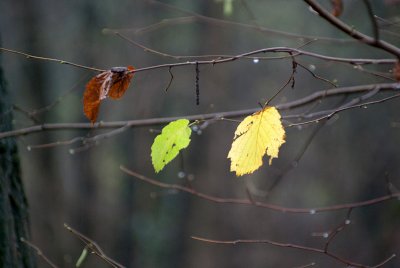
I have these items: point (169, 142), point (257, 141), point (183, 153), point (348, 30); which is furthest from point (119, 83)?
point (183, 153)

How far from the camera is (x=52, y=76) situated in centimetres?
747

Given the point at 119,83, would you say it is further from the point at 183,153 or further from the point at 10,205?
the point at 183,153

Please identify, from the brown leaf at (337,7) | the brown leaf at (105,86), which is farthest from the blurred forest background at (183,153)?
the brown leaf at (105,86)

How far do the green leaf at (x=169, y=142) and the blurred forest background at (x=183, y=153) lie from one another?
5.01m

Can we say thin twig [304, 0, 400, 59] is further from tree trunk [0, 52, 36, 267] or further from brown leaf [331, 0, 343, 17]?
tree trunk [0, 52, 36, 267]

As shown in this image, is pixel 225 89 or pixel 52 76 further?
pixel 225 89

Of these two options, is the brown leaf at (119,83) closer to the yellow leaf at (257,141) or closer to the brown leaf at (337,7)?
the yellow leaf at (257,141)

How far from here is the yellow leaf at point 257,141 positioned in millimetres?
1560

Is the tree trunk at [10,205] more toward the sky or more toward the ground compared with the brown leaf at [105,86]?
more toward the ground

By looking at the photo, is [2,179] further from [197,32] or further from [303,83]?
[303,83]

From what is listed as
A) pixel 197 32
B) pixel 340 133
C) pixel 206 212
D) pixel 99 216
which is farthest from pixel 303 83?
pixel 99 216

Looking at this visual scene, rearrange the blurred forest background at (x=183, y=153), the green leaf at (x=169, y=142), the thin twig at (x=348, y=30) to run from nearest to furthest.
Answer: the thin twig at (x=348, y=30) < the green leaf at (x=169, y=142) < the blurred forest background at (x=183, y=153)

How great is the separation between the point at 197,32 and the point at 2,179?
6.06 metres

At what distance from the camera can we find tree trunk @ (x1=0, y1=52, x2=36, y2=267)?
2.25 meters
